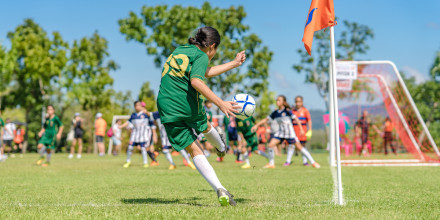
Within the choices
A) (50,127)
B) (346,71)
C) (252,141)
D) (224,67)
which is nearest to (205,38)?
(224,67)

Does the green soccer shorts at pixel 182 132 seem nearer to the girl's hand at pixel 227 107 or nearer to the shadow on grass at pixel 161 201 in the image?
the girl's hand at pixel 227 107

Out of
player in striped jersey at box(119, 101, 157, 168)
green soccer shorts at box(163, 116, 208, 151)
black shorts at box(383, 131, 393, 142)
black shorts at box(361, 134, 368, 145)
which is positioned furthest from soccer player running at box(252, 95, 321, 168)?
black shorts at box(383, 131, 393, 142)

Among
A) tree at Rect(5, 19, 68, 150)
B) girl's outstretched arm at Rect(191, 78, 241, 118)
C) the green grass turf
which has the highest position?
tree at Rect(5, 19, 68, 150)

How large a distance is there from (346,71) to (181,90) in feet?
34.4

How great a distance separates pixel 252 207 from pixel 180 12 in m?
28.0

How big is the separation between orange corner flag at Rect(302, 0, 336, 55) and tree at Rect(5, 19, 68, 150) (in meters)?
29.1

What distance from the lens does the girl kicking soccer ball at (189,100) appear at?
447 centimetres

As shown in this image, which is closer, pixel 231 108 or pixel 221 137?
pixel 231 108

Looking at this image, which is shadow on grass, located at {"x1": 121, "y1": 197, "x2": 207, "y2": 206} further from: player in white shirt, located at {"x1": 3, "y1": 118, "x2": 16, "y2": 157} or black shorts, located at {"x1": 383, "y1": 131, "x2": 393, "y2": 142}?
player in white shirt, located at {"x1": 3, "y1": 118, "x2": 16, "y2": 157}

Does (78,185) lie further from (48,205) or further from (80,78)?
(80,78)

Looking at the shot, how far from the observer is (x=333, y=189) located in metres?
6.52

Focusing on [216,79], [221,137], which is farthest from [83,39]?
[221,137]

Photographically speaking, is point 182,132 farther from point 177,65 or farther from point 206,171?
point 177,65

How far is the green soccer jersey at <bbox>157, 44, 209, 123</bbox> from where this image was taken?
4.52 m
